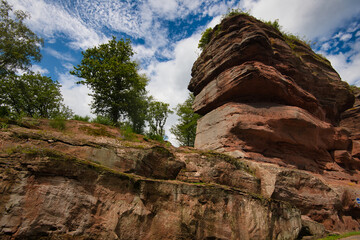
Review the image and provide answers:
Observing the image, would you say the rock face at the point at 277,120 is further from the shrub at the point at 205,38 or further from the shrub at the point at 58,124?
the shrub at the point at 58,124

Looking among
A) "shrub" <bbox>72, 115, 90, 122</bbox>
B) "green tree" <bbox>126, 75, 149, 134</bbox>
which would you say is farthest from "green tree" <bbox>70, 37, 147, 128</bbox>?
"shrub" <bbox>72, 115, 90, 122</bbox>

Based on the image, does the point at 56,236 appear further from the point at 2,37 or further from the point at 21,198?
the point at 2,37

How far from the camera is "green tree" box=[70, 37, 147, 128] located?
18.8 m

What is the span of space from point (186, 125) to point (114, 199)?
2296 centimetres

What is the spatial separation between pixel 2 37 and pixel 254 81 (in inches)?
941

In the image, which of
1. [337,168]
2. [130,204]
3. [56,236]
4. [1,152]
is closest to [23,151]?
[1,152]

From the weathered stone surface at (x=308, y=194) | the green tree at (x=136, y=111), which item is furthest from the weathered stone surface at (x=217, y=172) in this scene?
the green tree at (x=136, y=111)

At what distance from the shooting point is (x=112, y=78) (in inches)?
766

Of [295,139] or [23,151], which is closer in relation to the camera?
[23,151]

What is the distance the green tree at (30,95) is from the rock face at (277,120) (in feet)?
50.4

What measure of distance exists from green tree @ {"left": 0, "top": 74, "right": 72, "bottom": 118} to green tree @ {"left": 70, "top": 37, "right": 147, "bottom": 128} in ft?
13.5

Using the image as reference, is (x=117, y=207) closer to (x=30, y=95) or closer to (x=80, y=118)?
(x=80, y=118)

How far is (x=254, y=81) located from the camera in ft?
35.6

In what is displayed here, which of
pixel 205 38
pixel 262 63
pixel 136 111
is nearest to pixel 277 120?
pixel 262 63
